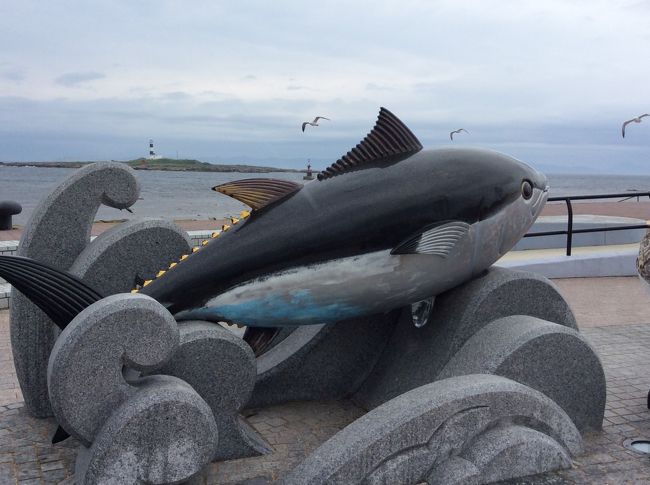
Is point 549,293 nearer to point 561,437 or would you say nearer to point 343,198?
point 561,437

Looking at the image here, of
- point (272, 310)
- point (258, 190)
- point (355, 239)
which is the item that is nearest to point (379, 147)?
point (355, 239)

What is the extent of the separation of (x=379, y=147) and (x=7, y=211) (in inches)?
586

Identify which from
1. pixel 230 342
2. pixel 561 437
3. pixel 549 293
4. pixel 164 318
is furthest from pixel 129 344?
pixel 549 293

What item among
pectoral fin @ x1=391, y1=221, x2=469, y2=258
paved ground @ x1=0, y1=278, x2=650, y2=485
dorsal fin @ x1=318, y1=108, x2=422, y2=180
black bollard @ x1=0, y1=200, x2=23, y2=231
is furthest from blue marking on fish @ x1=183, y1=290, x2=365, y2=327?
black bollard @ x1=0, y1=200, x2=23, y2=231

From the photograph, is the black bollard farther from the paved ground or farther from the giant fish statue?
the giant fish statue

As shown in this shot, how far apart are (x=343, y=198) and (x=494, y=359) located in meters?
1.40

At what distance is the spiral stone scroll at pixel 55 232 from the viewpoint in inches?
206

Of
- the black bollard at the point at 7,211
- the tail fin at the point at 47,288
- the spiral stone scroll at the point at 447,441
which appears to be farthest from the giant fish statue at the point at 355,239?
the black bollard at the point at 7,211

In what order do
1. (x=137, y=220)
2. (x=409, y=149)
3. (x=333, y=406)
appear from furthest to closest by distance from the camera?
(x=333, y=406), (x=137, y=220), (x=409, y=149)

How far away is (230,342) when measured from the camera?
14.9 feet

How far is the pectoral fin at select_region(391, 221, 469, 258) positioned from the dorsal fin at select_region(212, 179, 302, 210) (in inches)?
32.8

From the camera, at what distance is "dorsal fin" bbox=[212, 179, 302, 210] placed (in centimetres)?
475

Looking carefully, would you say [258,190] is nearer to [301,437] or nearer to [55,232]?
[55,232]

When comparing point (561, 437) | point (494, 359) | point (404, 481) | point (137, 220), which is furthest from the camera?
point (137, 220)
